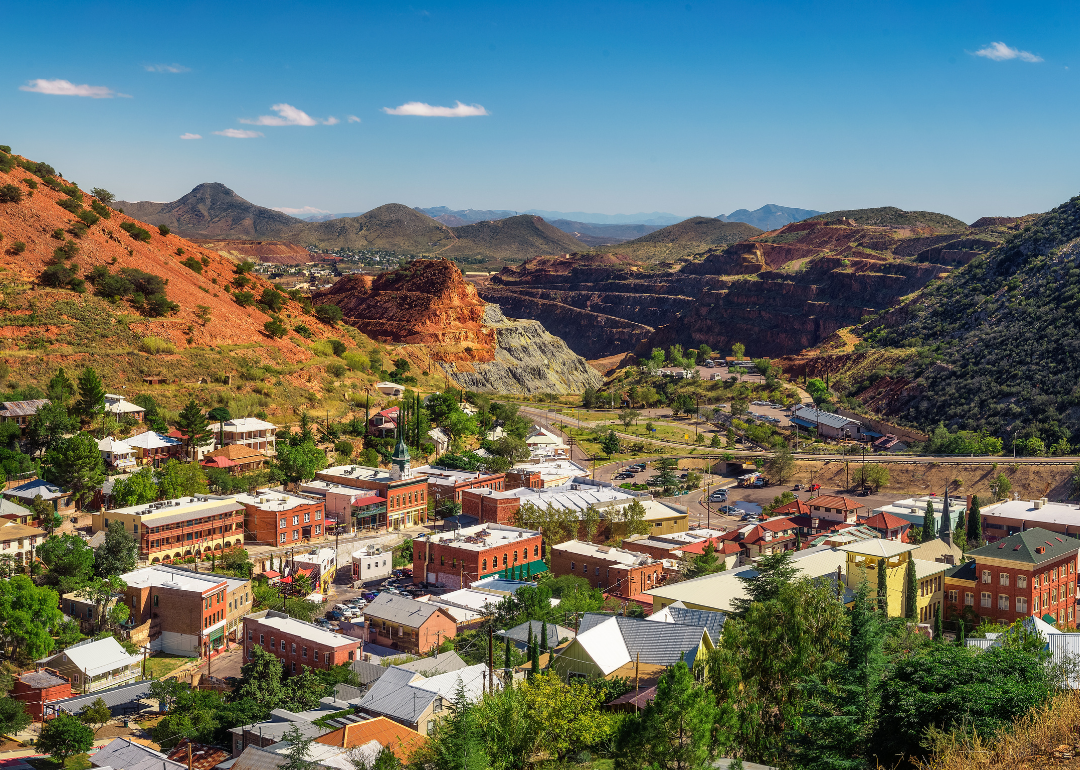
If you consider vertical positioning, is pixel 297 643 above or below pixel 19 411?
below

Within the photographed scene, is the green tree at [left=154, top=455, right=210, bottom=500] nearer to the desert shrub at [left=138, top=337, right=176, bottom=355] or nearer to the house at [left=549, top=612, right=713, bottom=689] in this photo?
the desert shrub at [left=138, top=337, right=176, bottom=355]

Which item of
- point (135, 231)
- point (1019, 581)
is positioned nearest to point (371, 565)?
point (1019, 581)

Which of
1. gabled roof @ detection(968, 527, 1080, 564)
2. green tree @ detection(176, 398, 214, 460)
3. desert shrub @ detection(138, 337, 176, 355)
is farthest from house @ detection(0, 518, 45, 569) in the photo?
gabled roof @ detection(968, 527, 1080, 564)

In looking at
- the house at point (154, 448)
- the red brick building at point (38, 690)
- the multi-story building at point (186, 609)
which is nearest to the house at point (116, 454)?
the house at point (154, 448)

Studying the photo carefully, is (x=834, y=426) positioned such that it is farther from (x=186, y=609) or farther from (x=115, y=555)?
(x=115, y=555)

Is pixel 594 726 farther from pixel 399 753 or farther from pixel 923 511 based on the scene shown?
pixel 923 511

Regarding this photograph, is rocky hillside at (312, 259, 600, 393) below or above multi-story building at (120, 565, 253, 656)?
above
